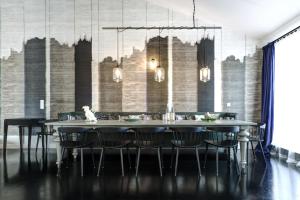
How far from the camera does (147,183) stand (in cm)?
429

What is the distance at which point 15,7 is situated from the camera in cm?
770

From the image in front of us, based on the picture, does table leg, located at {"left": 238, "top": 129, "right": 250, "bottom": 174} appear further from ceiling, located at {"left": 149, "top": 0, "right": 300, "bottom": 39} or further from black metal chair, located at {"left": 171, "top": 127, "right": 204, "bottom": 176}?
ceiling, located at {"left": 149, "top": 0, "right": 300, "bottom": 39}

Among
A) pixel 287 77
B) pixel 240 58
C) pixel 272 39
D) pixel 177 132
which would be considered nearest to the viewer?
pixel 177 132

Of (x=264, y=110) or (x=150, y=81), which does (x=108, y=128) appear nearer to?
(x=150, y=81)

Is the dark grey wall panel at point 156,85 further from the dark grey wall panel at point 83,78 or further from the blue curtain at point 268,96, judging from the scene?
the blue curtain at point 268,96

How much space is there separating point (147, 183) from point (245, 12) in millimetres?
3885

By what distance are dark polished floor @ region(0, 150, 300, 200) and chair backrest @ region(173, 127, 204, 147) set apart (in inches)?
20.2

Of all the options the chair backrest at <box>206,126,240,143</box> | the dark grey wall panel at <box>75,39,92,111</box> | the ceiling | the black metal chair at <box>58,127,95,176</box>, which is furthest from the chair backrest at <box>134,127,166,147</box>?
the dark grey wall panel at <box>75,39,92,111</box>

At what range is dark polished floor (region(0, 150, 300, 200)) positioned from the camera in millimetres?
3754

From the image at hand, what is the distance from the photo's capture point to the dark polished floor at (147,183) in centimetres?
375

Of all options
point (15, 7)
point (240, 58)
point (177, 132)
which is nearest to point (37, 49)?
point (15, 7)

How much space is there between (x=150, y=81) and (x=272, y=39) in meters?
2.99

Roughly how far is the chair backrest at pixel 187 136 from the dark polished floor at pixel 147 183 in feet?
1.68

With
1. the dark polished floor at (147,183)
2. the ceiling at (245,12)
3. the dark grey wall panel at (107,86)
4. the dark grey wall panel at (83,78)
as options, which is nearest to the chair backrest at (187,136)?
the dark polished floor at (147,183)
